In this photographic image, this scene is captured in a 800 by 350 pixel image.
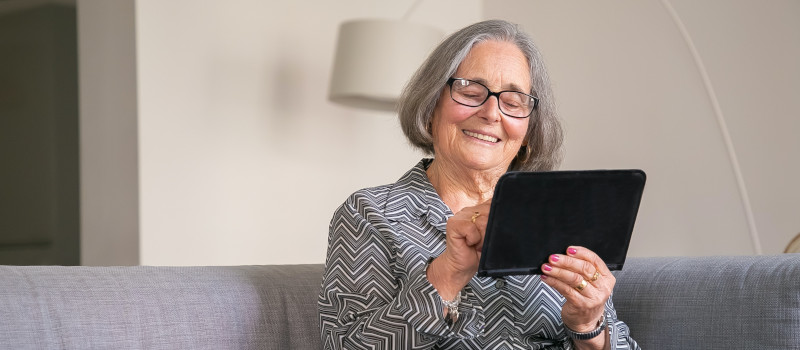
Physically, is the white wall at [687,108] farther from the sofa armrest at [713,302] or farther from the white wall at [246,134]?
the sofa armrest at [713,302]

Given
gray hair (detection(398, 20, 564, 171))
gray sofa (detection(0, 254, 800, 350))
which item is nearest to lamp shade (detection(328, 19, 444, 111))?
gray hair (detection(398, 20, 564, 171))

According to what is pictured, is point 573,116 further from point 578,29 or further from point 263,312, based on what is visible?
point 263,312

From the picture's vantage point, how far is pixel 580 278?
129 centimetres

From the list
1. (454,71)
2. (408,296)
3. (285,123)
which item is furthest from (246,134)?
(408,296)

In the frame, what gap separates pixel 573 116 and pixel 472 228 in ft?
8.40

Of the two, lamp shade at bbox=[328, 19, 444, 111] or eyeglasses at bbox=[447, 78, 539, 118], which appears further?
lamp shade at bbox=[328, 19, 444, 111]

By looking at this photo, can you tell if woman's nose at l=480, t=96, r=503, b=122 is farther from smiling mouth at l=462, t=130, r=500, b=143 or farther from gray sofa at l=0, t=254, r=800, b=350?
gray sofa at l=0, t=254, r=800, b=350

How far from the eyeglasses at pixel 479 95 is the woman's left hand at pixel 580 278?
1.27ft

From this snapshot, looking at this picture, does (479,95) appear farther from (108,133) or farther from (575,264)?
(108,133)

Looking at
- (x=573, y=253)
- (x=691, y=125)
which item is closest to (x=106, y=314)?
(x=573, y=253)

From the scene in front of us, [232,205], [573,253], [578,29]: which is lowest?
[232,205]

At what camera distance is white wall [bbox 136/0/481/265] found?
3.09 metres

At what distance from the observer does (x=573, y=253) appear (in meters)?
1.29

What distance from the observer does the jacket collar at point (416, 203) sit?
152cm
